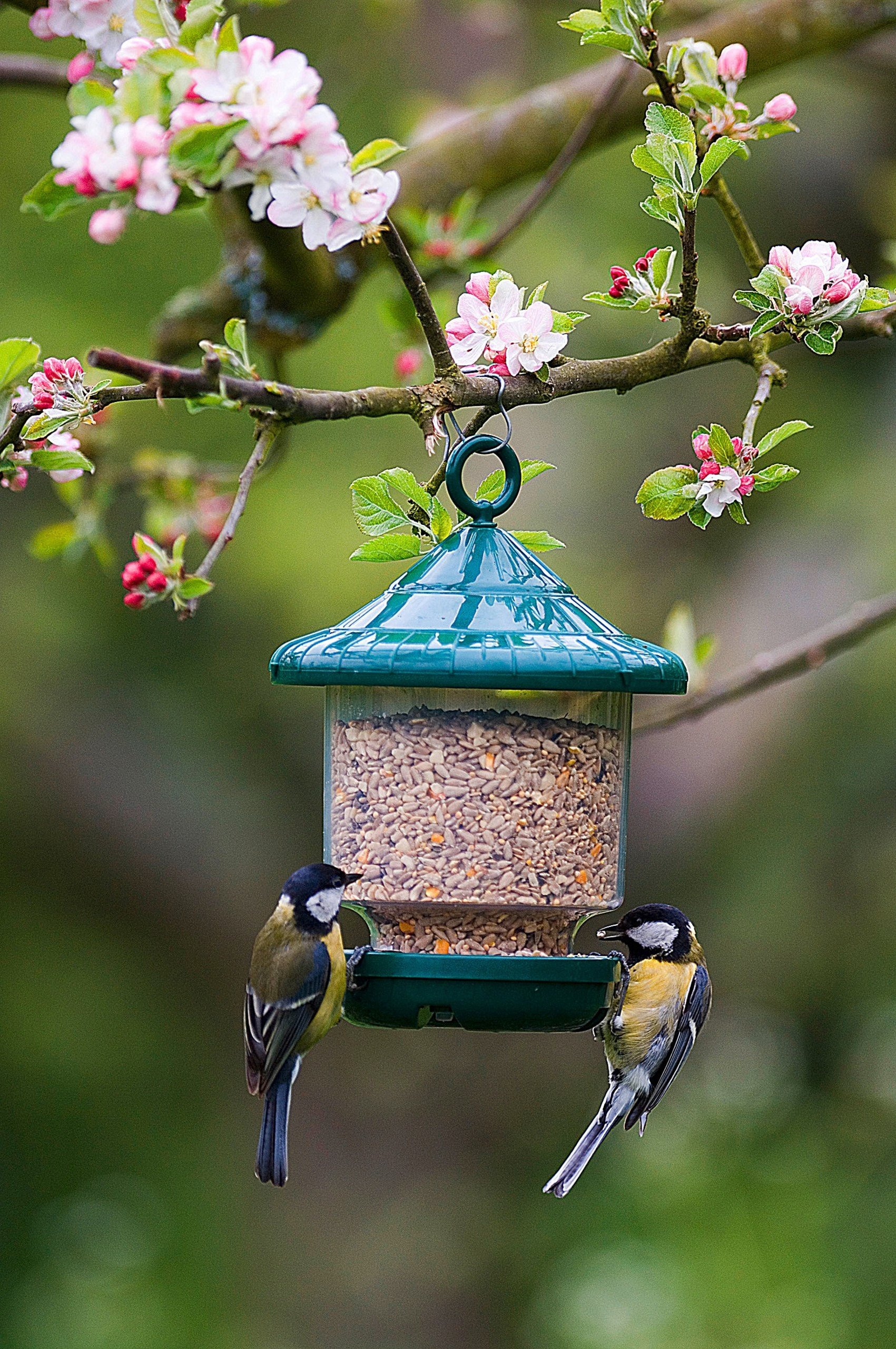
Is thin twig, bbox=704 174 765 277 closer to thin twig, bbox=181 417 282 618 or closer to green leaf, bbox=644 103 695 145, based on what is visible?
green leaf, bbox=644 103 695 145

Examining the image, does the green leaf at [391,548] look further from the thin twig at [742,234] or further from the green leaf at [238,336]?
the thin twig at [742,234]

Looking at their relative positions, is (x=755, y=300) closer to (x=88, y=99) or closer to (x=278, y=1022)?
(x=88, y=99)

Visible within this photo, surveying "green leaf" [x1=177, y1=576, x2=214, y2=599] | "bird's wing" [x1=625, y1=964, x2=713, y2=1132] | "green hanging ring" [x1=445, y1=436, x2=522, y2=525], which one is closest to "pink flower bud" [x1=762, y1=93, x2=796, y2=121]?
"green hanging ring" [x1=445, y1=436, x2=522, y2=525]

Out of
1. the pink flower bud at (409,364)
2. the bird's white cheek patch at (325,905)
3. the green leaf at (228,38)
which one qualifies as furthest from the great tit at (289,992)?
the pink flower bud at (409,364)

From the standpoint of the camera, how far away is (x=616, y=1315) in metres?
6.76

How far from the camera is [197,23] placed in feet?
6.42

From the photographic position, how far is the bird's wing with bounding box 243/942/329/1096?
104 inches

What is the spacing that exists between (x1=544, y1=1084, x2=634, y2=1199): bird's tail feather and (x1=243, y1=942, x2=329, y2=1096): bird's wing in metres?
0.50

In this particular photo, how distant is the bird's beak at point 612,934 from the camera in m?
2.94

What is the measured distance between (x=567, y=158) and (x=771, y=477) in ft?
4.46

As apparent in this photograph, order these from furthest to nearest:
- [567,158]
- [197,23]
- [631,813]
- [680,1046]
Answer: [631,813] < [567,158] < [680,1046] < [197,23]

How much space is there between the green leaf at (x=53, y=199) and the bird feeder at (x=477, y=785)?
0.78 m

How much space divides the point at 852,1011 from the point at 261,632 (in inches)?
132

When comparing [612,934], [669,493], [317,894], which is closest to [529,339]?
[669,493]
